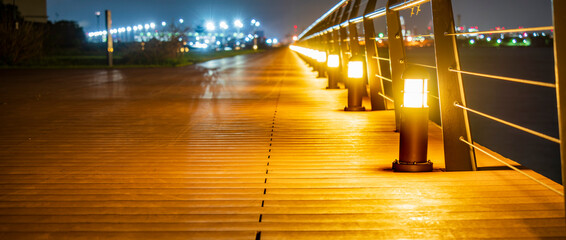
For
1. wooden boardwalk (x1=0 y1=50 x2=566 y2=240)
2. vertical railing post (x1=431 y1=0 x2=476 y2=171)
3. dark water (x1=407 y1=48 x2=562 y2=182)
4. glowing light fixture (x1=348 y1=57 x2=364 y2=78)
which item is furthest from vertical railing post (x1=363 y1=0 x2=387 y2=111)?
dark water (x1=407 y1=48 x2=562 y2=182)

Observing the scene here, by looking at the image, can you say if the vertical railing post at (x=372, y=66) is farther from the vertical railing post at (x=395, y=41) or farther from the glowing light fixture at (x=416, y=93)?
the glowing light fixture at (x=416, y=93)

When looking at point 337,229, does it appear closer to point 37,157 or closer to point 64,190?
point 64,190

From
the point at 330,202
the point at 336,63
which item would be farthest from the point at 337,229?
the point at 336,63

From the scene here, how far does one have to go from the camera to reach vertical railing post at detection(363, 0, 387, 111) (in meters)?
7.11

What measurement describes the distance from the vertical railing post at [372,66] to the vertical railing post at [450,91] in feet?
9.38

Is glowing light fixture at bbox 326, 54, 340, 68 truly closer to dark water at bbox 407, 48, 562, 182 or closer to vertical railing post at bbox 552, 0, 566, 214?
vertical railing post at bbox 552, 0, 566, 214

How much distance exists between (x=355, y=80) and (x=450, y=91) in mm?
3528

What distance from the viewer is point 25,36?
26.0m

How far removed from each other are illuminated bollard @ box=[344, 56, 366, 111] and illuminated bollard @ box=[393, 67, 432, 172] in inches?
137

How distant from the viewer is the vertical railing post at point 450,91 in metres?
3.80

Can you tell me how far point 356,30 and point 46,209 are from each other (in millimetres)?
5900

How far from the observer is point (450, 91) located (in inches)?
154

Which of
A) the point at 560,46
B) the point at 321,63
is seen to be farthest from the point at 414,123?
the point at 321,63

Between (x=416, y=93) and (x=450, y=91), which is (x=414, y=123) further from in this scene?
(x=450, y=91)
